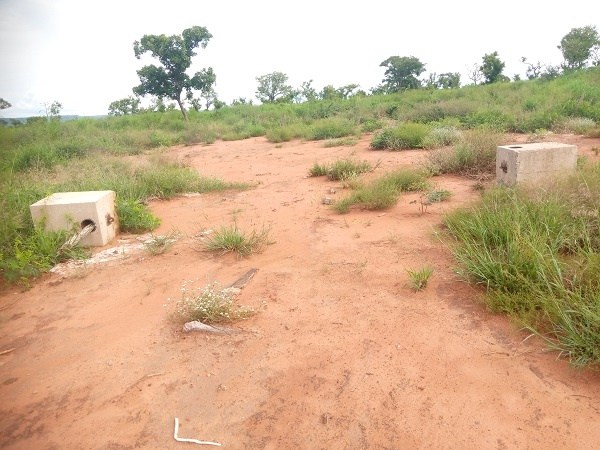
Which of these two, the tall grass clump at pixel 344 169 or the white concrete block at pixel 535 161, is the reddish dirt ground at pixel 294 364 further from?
the tall grass clump at pixel 344 169

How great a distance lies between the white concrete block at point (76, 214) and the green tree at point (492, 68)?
27015mm

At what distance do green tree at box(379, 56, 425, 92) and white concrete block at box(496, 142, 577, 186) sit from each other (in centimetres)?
2429

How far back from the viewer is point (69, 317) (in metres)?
3.38

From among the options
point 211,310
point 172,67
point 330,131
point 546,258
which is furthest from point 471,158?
point 172,67

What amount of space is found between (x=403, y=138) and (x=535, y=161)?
4.85 meters

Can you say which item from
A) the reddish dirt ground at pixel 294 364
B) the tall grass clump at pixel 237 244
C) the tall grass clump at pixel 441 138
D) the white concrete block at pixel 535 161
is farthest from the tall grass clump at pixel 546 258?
the tall grass clump at pixel 441 138

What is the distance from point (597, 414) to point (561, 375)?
0.26 m

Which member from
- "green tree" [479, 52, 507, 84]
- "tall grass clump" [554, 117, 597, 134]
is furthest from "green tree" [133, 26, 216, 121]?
"green tree" [479, 52, 507, 84]

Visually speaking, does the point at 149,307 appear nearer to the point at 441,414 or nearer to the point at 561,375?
the point at 441,414

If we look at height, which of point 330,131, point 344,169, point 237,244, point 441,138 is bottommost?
point 237,244

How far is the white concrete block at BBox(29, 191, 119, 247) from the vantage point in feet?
15.1

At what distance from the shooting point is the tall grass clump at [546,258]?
2381 millimetres

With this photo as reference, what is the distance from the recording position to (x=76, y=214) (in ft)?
15.4

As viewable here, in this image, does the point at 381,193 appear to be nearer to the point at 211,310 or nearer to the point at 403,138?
the point at 211,310
